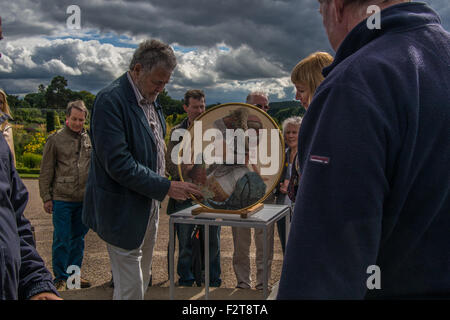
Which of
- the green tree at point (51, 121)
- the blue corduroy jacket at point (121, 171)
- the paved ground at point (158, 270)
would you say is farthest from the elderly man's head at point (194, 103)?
the green tree at point (51, 121)

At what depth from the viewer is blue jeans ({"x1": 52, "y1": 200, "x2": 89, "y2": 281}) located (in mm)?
4719

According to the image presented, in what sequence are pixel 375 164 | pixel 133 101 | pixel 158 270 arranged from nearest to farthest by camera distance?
pixel 375 164, pixel 133 101, pixel 158 270

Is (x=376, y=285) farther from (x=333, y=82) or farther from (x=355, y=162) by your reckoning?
(x=333, y=82)

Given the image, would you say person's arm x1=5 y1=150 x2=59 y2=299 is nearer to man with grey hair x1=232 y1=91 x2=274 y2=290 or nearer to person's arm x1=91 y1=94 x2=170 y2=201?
person's arm x1=91 y1=94 x2=170 y2=201

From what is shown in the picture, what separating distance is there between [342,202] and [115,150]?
2.18m

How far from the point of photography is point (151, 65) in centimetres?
302

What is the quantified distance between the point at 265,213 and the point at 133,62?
1640 millimetres

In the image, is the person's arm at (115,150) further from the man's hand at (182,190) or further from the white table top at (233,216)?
the white table top at (233,216)

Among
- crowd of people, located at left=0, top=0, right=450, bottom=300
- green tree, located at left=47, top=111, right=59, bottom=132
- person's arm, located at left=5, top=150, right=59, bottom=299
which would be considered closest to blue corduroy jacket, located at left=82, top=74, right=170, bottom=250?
person's arm, located at left=5, top=150, right=59, bottom=299

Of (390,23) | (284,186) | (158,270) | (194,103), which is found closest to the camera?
(390,23)

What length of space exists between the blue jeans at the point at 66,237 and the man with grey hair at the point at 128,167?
1.86 metres

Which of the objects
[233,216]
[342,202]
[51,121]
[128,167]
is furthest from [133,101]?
[51,121]

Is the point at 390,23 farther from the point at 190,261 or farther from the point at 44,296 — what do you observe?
the point at 190,261
